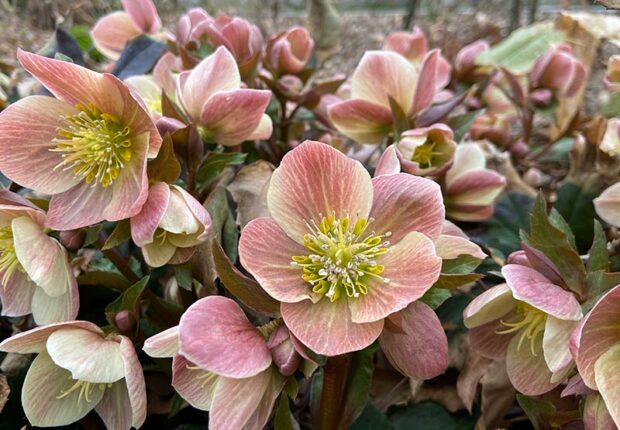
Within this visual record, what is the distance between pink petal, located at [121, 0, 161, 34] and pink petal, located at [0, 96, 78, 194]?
19.4 inches

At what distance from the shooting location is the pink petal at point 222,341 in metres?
0.48

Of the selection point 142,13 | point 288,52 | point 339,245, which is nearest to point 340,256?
point 339,245

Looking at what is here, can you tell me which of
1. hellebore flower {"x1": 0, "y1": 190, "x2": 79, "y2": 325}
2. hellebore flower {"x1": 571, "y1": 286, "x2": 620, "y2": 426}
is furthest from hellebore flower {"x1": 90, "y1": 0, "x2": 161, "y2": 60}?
hellebore flower {"x1": 571, "y1": 286, "x2": 620, "y2": 426}

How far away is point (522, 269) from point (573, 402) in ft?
0.60

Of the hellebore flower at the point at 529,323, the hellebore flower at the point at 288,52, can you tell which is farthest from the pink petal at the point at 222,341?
the hellebore flower at the point at 288,52

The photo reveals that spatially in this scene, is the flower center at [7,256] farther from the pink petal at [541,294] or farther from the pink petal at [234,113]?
the pink petal at [541,294]

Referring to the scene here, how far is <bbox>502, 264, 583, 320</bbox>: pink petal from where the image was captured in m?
0.53

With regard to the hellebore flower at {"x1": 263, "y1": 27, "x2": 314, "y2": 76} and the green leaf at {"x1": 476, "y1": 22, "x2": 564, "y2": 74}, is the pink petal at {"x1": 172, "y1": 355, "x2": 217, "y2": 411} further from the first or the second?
the green leaf at {"x1": 476, "y1": 22, "x2": 564, "y2": 74}

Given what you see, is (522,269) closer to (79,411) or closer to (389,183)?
(389,183)

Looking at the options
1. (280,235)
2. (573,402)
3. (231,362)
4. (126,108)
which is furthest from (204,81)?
(573,402)

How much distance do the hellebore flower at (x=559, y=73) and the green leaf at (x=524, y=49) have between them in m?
0.20

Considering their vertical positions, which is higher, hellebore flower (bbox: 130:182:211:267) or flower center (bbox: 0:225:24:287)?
hellebore flower (bbox: 130:182:211:267)

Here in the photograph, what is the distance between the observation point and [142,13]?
1.07 meters

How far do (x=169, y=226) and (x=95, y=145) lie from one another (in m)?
0.13
